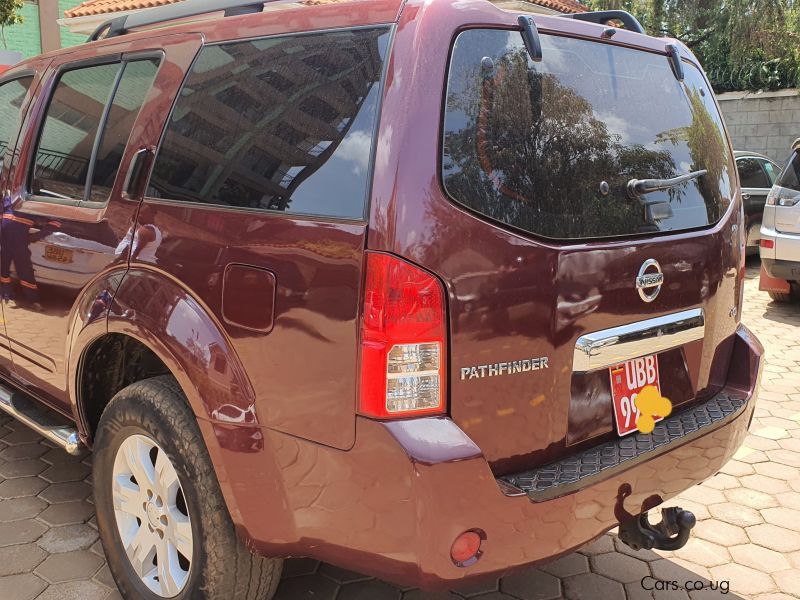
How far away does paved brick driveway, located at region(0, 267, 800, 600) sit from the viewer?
2.69 m

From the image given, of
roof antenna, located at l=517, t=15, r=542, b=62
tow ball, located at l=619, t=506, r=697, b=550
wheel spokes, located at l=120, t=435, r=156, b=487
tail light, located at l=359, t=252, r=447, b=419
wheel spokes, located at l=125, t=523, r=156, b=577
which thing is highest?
roof antenna, located at l=517, t=15, r=542, b=62

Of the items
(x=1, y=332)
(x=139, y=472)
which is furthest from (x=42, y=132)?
(x=139, y=472)

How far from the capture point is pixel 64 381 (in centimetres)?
277

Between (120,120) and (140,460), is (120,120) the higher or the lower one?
the higher one

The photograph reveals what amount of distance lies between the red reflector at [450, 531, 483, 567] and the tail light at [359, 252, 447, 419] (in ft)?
1.03

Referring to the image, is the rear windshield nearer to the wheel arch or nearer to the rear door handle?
the wheel arch

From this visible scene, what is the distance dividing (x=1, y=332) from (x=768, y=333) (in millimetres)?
6162

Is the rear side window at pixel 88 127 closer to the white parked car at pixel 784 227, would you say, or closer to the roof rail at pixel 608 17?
the roof rail at pixel 608 17

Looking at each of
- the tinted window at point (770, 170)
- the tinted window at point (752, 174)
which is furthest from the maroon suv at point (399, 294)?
the tinted window at point (770, 170)

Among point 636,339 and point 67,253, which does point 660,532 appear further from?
point 67,253

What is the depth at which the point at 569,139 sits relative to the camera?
2.06m

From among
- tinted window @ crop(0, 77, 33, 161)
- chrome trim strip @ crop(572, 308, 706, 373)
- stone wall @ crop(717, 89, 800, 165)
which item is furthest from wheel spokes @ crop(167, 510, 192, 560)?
stone wall @ crop(717, 89, 800, 165)

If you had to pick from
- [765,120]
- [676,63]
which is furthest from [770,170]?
[676,63]

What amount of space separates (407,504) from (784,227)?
649cm
